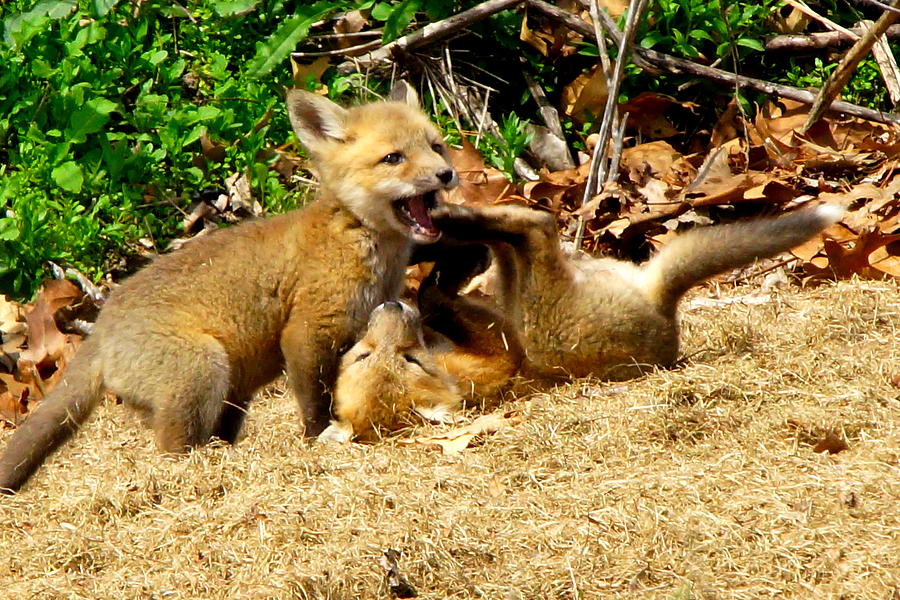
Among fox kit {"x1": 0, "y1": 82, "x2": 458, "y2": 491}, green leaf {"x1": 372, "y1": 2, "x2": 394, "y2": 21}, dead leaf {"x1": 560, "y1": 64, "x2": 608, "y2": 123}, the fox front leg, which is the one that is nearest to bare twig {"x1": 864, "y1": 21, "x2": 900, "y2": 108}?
dead leaf {"x1": 560, "y1": 64, "x2": 608, "y2": 123}

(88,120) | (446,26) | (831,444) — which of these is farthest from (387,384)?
(88,120)

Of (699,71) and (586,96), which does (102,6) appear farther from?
(699,71)

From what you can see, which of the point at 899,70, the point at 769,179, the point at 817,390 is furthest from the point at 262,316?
the point at 899,70

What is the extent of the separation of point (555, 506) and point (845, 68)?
465cm

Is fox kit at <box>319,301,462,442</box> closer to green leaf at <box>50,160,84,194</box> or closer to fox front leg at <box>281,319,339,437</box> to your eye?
fox front leg at <box>281,319,339,437</box>

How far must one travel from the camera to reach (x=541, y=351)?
19.8 feet

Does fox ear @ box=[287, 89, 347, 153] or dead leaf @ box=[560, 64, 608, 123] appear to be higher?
fox ear @ box=[287, 89, 347, 153]

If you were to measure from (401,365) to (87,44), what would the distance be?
16.2 feet

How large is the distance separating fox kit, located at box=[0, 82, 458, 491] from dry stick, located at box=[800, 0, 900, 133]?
300 cm

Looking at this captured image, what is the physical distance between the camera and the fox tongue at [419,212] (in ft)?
21.1

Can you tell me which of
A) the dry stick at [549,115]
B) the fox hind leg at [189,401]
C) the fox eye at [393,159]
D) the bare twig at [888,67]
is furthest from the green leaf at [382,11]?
the fox hind leg at [189,401]

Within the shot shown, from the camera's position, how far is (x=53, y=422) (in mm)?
5703

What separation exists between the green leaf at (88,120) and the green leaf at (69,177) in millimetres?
264

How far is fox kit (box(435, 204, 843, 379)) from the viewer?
5.96 metres
